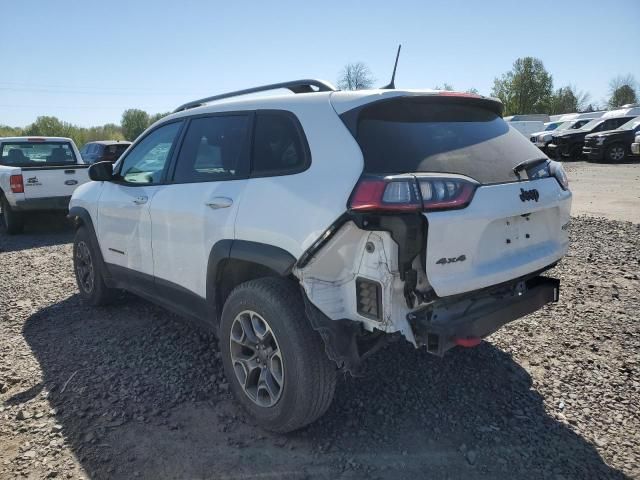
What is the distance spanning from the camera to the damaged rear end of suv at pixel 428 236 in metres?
2.31

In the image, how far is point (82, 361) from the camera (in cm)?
388

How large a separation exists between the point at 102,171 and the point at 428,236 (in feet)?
10.3

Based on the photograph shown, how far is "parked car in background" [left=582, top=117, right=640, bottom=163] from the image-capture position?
67.1 ft

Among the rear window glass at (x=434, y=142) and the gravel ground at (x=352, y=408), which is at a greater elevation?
the rear window glass at (x=434, y=142)

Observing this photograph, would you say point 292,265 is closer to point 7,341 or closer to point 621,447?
point 621,447

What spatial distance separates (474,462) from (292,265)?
1.38m

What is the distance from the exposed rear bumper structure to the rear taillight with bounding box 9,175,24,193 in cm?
853

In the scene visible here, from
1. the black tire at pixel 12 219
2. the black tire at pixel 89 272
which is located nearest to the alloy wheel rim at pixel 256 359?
the black tire at pixel 89 272

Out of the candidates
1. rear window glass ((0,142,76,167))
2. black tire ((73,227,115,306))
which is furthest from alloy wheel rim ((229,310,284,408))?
rear window glass ((0,142,76,167))

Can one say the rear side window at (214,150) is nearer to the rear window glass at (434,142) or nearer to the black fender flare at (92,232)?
the rear window glass at (434,142)

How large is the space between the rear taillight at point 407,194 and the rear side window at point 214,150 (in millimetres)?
985

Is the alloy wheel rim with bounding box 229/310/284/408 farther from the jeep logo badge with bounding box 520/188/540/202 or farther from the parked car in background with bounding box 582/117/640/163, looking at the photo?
the parked car in background with bounding box 582/117/640/163

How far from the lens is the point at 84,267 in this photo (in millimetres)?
5133

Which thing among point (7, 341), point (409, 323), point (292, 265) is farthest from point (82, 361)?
point (409, 323)
